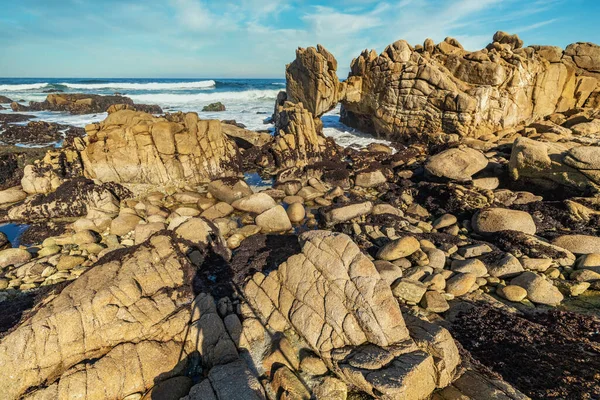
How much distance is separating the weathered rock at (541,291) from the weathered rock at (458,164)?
7.01 m

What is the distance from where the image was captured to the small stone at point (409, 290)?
770cm

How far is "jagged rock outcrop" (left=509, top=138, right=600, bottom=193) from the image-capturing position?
37.9ft

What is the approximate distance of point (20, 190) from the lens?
14.7 m

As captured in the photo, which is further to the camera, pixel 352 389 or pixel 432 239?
pixel 432 239

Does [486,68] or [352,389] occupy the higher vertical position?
[486,68]

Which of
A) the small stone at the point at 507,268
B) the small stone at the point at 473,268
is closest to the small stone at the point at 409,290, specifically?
the small stone at the point at 473,268

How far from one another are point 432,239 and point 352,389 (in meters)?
6.64

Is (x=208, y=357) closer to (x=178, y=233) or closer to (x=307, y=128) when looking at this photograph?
(x=178, y=233)

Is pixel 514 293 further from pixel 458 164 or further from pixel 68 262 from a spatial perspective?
pixel 68 262

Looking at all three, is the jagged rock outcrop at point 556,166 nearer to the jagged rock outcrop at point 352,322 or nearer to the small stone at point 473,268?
the small stone at point 473,268

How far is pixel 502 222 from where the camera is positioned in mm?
10703

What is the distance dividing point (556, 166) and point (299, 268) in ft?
39.6

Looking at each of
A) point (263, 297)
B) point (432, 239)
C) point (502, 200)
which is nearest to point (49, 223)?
point (263, 297)

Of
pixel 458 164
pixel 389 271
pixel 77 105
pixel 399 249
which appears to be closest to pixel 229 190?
pixel 399 249
